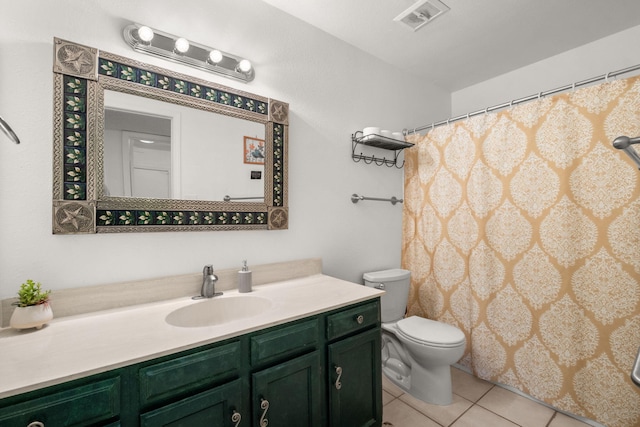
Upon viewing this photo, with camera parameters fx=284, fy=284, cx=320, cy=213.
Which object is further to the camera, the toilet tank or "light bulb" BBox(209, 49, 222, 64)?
the toilet tank

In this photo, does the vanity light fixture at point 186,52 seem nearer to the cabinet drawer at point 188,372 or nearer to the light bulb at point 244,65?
the light bulb at point 244,65

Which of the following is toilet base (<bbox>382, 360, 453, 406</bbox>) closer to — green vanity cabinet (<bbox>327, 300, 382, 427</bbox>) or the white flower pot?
green vanity cabinet (<bbox>327, 300, 382, 427</bbox>)

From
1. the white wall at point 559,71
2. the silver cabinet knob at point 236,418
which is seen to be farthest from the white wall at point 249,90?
the silver cabinet knob at point 236,418

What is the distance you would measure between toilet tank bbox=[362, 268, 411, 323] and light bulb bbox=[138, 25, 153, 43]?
6.21 ft

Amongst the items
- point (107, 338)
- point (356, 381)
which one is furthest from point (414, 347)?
point (107, 338)

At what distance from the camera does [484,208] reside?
2.02 metres

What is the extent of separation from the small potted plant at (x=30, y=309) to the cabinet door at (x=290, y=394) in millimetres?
780

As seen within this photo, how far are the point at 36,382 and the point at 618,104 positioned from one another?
2.61 meters

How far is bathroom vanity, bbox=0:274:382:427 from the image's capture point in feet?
2.49

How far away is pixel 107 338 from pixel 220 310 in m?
0.50

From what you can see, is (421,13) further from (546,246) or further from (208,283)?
(208,283)

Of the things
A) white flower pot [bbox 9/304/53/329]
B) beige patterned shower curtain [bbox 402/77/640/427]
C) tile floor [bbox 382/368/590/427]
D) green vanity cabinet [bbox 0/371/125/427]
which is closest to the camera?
green vanity cabinet [bbox 0/371/125/427]

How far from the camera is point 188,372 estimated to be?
36.0 inches

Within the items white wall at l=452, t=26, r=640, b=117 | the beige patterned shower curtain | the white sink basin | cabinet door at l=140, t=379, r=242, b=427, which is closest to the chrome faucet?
the white sink basin
